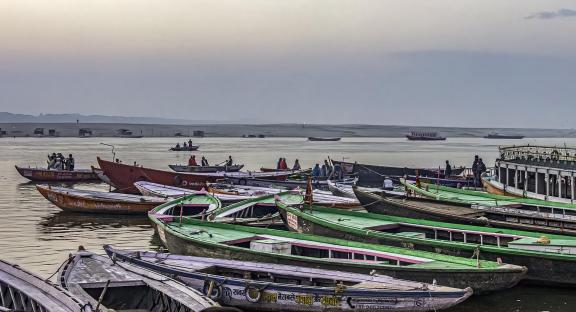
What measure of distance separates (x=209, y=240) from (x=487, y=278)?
7943 mm

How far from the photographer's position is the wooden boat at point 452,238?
1820 centimetres

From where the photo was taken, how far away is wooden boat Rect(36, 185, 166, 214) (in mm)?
31391

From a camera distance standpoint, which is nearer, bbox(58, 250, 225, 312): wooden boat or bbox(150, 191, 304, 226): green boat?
bbox(58, 250, 225, 312): wooden boat

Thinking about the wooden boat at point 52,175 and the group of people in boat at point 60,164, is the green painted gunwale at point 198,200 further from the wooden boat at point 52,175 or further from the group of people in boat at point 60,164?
the group of people in boat at point 60,164

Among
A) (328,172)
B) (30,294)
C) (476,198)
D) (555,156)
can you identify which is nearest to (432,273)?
(30,294)

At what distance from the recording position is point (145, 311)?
46.7 ft

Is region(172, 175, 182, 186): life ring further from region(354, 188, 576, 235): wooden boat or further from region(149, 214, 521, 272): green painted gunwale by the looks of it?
region(354, 188, 576, 235): wooden boat

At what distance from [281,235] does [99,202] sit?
14421 millimetres

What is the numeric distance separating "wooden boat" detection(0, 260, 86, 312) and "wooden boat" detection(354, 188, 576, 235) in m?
13.6

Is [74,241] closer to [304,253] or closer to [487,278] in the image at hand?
[304,253]

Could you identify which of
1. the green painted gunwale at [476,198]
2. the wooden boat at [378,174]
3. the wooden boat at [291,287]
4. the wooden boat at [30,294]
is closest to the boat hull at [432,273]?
the wooden boat at [291,287]

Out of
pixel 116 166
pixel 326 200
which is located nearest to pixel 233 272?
pixel 326 200

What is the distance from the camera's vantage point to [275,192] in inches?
1329

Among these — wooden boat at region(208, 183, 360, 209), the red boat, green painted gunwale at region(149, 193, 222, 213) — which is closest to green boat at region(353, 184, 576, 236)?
wooden boat at region(208, 183, 360, 209)
